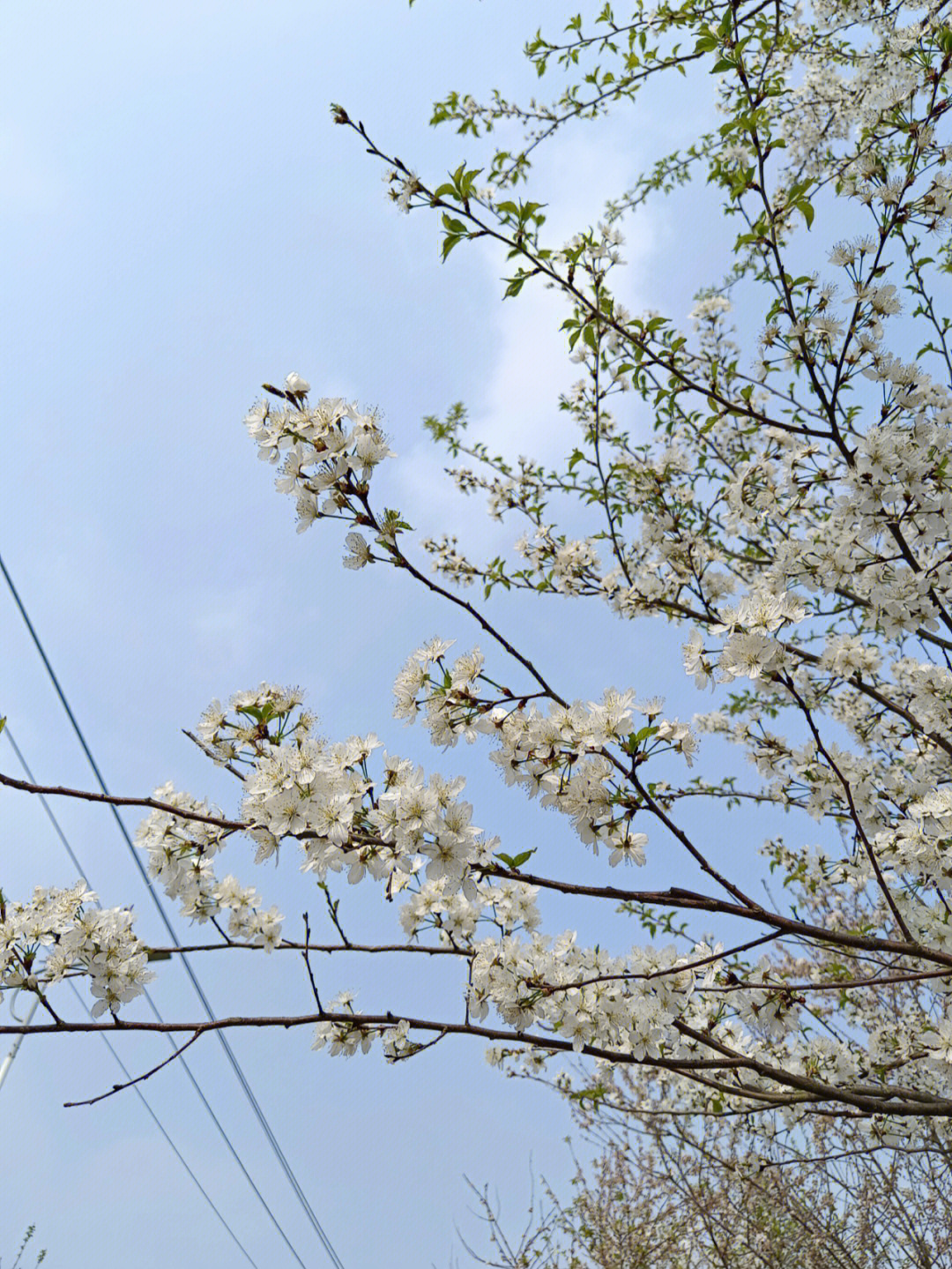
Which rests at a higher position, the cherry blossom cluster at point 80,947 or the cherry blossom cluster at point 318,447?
the cherry blossom cluster at point 318,447

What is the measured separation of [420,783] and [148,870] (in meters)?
0.79

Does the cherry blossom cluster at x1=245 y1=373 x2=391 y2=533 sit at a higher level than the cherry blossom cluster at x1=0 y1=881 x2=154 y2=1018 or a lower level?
higher

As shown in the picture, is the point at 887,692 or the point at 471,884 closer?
the point at 471,884

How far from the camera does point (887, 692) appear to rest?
5223mm

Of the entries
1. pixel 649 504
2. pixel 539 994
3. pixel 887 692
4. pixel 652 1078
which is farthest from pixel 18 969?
pixel 887 692

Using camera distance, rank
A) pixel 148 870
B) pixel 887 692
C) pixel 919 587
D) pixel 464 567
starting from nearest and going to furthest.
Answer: pixel 148 870
pixel 919 587
pixel 464 567
pixel 887 692

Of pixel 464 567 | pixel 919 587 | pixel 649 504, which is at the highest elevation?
pixel 464 567

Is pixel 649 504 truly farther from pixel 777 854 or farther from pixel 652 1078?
pixel 652 1078

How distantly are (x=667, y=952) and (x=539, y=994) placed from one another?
524 mm

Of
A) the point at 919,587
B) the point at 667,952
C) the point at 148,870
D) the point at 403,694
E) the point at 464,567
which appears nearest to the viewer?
the point at 403,694

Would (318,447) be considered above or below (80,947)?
above

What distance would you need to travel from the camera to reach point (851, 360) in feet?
9.25

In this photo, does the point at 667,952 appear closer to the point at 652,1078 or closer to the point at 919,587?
the point at 919,587

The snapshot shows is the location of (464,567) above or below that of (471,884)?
above
